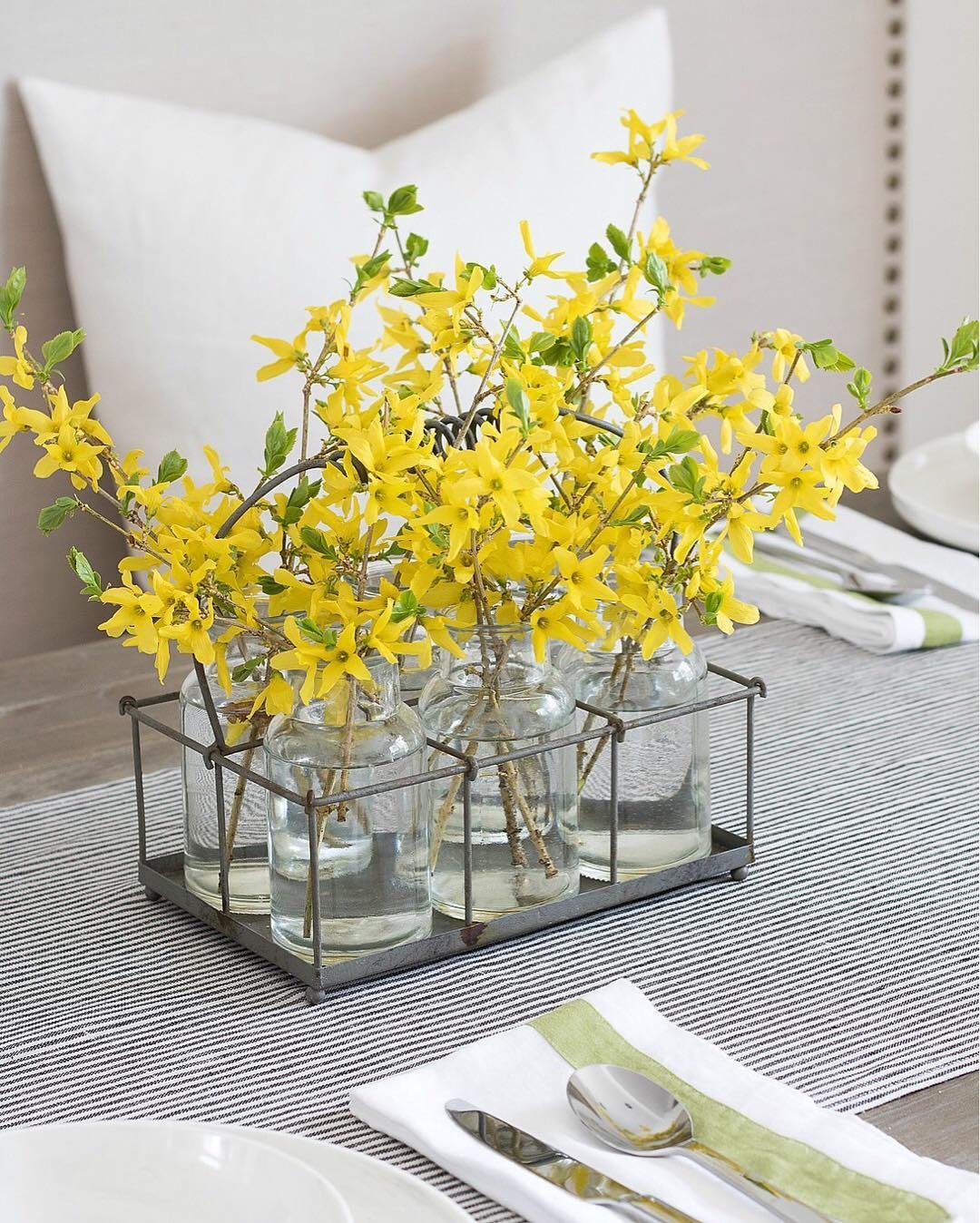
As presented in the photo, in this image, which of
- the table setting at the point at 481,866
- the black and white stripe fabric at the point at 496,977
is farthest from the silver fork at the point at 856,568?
the table setting at the point at 481,866

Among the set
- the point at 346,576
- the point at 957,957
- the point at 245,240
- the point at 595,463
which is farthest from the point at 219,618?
the point at 245,240

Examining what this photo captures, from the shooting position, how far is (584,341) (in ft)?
2.41

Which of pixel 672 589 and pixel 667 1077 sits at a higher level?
pixel 672 589

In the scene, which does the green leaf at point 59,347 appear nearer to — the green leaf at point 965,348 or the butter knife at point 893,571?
the green leaf at point 965,348

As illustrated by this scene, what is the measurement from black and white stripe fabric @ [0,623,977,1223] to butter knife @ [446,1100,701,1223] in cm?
2

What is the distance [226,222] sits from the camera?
1.62 metres

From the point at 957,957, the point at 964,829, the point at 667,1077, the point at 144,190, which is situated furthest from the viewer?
the point at 144,190

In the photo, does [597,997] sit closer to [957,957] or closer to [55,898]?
[957,957]

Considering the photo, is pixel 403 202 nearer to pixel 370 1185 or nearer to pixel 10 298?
pixel 10 298

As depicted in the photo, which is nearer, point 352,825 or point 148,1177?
point 148,1177

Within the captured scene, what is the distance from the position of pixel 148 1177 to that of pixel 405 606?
25 cm

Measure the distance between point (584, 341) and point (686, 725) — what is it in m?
0.22

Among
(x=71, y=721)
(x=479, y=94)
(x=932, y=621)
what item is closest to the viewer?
(x=71, y=721)

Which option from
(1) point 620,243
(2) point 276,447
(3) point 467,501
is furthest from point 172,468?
(1) point 620,243
